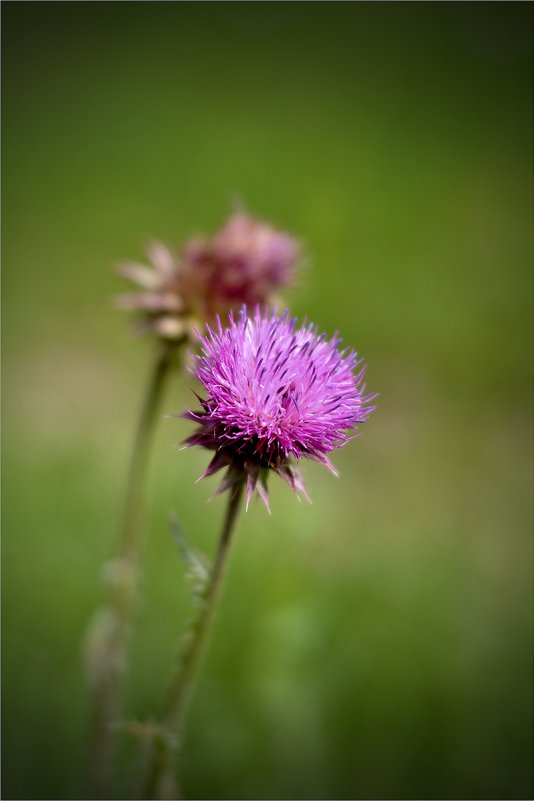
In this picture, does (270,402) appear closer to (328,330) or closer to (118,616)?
(118,616)

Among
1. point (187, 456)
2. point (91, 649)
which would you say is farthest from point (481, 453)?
point (91, 649)

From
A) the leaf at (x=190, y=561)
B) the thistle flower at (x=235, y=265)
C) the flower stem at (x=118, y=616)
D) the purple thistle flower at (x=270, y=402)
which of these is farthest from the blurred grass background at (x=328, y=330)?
the purple thistle flower at (x=270, y=402)

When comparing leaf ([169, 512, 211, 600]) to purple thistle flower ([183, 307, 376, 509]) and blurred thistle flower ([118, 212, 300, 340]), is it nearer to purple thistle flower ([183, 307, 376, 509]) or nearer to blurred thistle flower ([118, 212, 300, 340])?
purple thistle flower ([183, 307, 376, 509])

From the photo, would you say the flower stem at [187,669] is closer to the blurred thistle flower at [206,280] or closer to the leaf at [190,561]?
the leaf at [190,561]

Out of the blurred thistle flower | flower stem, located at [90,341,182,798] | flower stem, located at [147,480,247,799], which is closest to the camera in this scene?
flower stem, located at [147,480,247,799]

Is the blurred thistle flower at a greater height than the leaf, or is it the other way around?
the blurred thistle flower

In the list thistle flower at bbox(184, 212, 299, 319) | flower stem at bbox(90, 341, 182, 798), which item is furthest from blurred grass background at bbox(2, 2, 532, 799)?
thistle flower at bbox(184, 212, 299, 319)
